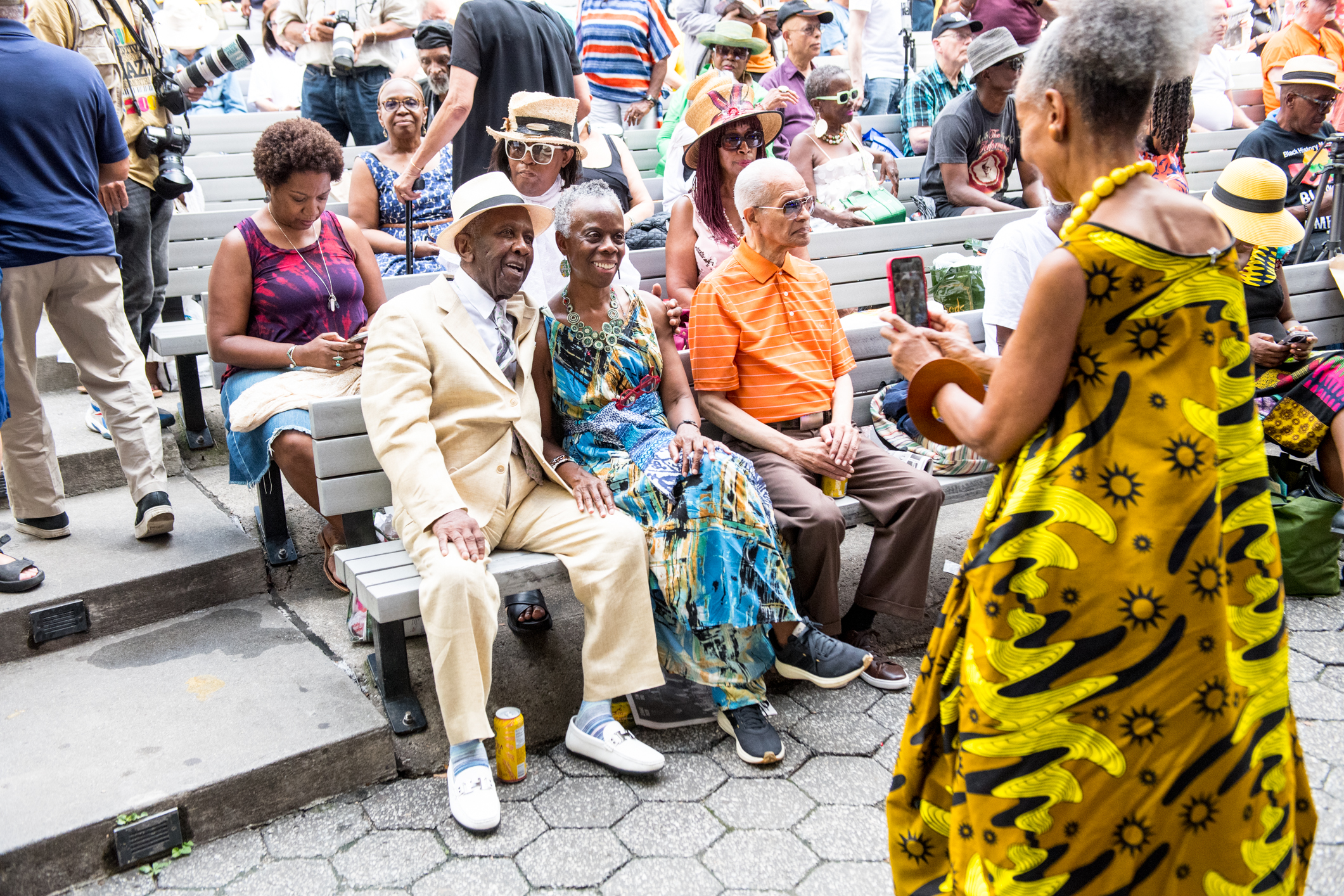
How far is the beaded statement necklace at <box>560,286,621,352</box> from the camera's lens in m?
3.35

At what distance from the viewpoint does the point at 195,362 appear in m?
4.43

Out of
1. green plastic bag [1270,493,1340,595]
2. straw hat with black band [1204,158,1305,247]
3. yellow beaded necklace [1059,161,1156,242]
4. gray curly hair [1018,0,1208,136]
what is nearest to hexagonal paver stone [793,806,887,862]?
yellow beaded necklace [1059,161,1156,242]

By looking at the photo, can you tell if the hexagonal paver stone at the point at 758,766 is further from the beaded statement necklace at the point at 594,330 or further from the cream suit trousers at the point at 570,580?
the beaded statement necklace at the point at 594,330

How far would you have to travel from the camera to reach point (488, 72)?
4633mm

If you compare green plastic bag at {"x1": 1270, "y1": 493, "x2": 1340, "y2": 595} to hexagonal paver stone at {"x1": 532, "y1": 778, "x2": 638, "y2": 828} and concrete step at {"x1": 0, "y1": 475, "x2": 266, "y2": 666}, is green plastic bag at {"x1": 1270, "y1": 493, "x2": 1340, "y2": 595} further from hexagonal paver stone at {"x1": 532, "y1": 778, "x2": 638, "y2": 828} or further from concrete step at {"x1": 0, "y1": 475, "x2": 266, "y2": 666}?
concrete step at {"x1": 0, "y1": 475, "x2": 266, "y2": 666}

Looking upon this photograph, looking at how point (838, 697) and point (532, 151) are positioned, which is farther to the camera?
point (532, 151)

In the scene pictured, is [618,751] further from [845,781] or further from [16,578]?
[16,578]

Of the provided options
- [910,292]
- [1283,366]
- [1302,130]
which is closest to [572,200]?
[910,292]

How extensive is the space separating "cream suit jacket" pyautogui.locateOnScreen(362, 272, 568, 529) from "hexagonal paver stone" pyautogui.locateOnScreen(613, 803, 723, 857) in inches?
36.3

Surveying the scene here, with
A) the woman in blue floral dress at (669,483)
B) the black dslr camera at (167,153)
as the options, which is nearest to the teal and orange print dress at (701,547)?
the woman in blue floral dress at (669,483)

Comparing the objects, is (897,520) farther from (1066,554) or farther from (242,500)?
(242,500)

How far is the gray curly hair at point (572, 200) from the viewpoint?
3.34 m

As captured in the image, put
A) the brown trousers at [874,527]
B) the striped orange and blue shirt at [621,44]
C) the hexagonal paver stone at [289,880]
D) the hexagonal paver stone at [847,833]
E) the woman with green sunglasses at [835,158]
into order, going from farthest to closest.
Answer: the striped orange and blue shirt at [621,44] → the woman with green sunglasses at [835,158] → the brown trousers at [874,527] → the hexagonal paver stone at [847,833] → the hexagonal paver stone at [289,880]

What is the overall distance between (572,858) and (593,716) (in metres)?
0.49
